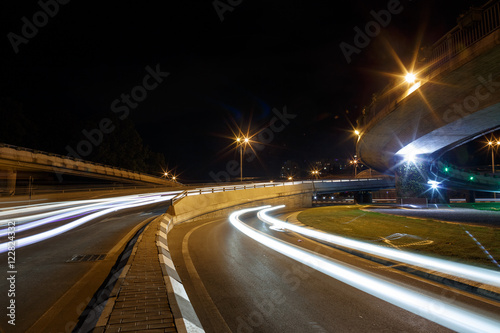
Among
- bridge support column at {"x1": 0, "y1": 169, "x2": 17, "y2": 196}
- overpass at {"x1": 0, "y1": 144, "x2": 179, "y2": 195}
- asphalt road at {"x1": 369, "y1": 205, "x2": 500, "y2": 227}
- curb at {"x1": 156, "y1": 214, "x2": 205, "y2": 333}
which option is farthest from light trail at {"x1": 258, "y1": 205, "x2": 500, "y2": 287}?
bridge support column at {"x1": 0, "y1": 169, "x2": 17, "y2": 196}

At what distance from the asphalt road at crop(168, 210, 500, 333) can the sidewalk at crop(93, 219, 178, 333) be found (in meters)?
0.59

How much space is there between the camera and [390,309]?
4.59 meters

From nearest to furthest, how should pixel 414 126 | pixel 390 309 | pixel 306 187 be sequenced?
pixel 390 309
pixel 414 126
pixel 306 187

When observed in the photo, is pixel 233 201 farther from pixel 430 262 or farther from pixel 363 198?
pixel 363 198

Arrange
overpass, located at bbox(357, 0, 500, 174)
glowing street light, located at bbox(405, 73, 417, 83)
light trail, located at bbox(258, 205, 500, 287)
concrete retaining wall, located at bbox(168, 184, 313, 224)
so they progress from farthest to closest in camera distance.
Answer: concrete retaining wall, located at bbox(168, 184, 313, 224), glowing street light, located at bbox(405, 73, 417, 83), overpass, located at bbox(357, 0, 500, 174), light trail, located at bbox(258, 205, 500, 287)

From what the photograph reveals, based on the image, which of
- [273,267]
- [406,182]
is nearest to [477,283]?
[273,267]

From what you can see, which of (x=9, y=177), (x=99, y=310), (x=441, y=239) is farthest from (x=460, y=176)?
(x=9, y=177)

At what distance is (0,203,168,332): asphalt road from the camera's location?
14.1ft

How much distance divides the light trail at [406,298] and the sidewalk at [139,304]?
12.8 feet

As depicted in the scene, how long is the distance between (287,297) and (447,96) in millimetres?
17386

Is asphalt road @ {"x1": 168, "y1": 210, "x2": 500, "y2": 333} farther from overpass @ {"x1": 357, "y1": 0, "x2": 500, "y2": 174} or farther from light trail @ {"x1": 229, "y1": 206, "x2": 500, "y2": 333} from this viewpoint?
overpass @ {"x1": 357, "y1": 0, "x2": 500, "y2": 174}

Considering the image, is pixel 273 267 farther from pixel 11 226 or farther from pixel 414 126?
pixel 414 126

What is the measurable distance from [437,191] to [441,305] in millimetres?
31018

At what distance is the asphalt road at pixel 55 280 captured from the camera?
4285mm
